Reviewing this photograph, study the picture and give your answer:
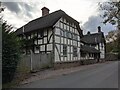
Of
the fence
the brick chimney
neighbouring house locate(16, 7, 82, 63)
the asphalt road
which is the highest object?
A: the brick chimney

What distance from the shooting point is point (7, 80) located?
1209cm

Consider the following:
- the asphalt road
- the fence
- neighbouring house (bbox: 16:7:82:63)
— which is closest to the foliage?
the asphalt road

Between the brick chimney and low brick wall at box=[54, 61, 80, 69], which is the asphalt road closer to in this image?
low brick wall at box=[54, 61, 80, 69]

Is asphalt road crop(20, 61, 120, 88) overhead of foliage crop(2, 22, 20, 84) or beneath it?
beneath

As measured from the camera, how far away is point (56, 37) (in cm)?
2581

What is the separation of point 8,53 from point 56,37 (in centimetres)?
1430

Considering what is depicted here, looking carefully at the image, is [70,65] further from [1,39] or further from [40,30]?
[1,39]

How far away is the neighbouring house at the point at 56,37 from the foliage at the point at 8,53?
12.0 m

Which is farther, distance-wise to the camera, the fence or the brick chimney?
the brick chimney

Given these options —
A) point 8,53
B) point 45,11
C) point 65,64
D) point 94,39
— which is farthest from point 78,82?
point 94,39

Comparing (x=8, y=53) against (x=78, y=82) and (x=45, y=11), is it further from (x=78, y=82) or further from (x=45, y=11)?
(x=45, y=11)

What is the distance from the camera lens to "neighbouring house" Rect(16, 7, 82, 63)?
2550 cm

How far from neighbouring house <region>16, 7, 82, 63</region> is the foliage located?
12.0m

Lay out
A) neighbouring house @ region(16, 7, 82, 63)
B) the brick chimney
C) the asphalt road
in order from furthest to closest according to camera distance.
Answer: the brick chimney, neighbouring house @ region(16, 7, 82, 63), the asphalt road
